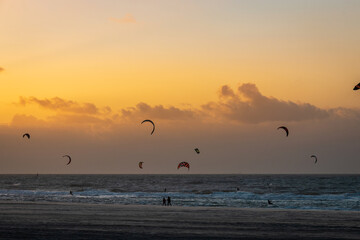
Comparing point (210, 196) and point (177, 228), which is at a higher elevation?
point (210, 196)

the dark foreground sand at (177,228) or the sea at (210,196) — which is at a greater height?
the sea at (210,196)

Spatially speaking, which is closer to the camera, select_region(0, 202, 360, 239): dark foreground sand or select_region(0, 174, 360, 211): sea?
select_region(0, 202, 360, 239): dark foreground sand

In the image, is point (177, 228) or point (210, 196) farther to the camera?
point (210, 196)

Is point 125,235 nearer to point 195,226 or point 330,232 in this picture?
point 195,226

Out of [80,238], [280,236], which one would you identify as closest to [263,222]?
[280,236]

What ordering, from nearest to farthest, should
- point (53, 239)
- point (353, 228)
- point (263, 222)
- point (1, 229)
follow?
1. point (53, 239)
2. point (1, 229)
3. point (353, 228)
4. point (263, 222)

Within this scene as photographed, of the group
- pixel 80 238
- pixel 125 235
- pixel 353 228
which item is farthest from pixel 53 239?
pixel 353 228

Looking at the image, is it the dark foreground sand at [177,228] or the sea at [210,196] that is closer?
the dark foreground sand at [177,228]

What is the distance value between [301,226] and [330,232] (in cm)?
271

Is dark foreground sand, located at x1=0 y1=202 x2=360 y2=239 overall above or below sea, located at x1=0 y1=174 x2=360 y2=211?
below

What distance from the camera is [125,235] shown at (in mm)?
20328

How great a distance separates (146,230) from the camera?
22234mm

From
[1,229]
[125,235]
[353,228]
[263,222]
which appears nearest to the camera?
[125,235]

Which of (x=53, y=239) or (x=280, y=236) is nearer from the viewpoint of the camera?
(x=53, y=239)
